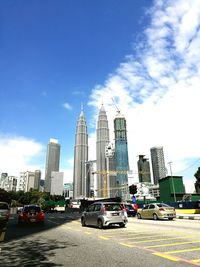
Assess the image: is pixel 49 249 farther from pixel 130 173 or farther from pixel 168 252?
pixel 130 173

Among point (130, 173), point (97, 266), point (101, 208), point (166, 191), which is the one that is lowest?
point (97, 266)

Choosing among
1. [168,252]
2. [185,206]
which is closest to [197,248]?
[168,252]

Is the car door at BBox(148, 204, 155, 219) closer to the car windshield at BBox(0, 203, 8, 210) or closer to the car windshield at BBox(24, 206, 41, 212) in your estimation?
the car windshield at BBox(24, 206, 41, 212)

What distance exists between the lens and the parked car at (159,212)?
72.8ft

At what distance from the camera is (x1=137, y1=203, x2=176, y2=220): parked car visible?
874 inches

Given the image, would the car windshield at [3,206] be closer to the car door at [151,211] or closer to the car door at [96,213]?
the car door at [96,213]

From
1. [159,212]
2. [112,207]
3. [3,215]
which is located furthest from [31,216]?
[159,212]

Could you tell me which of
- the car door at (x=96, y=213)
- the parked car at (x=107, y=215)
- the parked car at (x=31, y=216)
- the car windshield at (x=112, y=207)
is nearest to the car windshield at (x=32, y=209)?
the parked car at (x=31, y=216)

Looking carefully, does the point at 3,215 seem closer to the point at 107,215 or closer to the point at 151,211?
the point at 107,215

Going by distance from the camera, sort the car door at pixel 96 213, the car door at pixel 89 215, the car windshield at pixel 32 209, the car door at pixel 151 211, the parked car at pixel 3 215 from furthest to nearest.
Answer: the car door at pixel 151 211 < the car windshield at pixel 32 209 < the parked car at pixel 3 215 < the car door at pixel 89 215 < the car door at pixel 96 213

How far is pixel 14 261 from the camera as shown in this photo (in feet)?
22.1

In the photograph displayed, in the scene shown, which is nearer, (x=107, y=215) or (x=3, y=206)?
(x=107, y=215)

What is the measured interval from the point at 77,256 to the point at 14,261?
172 cm

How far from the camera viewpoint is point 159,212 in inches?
885
